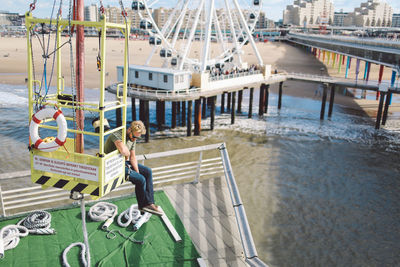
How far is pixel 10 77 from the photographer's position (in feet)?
139

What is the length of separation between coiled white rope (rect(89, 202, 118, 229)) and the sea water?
534 cm

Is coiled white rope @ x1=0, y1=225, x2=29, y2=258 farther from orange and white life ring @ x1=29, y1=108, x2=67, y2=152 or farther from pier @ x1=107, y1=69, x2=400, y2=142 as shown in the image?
pier @ x1=107, y1=69, x2=400, y2=142

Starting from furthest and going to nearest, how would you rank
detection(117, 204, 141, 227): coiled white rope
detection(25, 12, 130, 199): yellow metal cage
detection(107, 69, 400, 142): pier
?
1. detection(107, 69, 400, 142): pier
2. detection(117, 204, 141, 227): coiled white rope
3. detection(25, 12, 130, 199): yellow metal cage

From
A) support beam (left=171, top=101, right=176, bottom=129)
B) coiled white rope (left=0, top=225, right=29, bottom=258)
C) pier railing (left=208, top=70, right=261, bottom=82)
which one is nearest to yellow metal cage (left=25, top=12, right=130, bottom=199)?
coiled white rope (left=0, top=225, right=29, bottom=258)

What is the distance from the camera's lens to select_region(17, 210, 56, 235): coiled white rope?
18.9 ft

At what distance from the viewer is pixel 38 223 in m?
5.85

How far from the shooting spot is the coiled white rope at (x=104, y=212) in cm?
616

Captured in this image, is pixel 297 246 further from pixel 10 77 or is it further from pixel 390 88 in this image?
pixel 10 77

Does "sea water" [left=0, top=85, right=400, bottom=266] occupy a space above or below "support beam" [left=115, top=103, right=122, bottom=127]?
below

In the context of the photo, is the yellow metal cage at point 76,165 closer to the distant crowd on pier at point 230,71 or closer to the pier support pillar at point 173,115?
the pier support pillar at point 173,115

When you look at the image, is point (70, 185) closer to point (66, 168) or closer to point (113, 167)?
point (66, 168)

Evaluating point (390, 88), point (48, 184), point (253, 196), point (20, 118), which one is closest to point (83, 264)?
point (48, 184)

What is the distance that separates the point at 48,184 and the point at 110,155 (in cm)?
95

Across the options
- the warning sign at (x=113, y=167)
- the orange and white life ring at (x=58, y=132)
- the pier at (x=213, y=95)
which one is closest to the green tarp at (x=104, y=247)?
the warning sign at (x=113, y=167)
